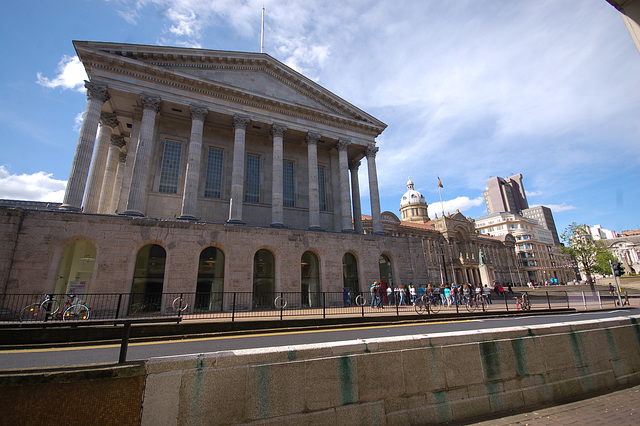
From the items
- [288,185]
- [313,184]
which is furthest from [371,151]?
[288,185]

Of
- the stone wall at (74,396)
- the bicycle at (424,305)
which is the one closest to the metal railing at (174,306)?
the bicycle at (424,305)

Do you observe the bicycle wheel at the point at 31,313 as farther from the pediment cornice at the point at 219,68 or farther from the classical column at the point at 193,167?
the pediment cornice at the point at 219,68

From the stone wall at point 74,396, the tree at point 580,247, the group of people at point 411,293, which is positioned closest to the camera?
the stone wall at point 74,396

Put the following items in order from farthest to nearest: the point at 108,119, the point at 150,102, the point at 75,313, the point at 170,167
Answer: the point at 170,167
the point at 108,119
the point at 150,102
the point at 75,313

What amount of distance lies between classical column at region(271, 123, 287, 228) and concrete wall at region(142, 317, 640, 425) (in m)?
19.6

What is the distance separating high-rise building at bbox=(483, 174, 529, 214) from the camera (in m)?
157

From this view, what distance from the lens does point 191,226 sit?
65.8ft

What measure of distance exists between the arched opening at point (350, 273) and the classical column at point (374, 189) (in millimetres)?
3791

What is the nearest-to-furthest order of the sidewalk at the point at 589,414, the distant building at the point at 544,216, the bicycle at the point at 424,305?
the sidewalk at the point at 589,414
the bicycle at the point at 424,305
the distant building at the point at 544,216

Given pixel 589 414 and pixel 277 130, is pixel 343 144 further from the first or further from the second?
pixel 589 414

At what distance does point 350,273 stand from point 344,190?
7712 mm

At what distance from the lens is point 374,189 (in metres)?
29.9

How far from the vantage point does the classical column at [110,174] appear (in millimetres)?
24884

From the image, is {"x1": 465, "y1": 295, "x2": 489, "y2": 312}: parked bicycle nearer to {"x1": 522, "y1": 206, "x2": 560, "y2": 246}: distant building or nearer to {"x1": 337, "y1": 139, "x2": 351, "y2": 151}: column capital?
{"x1": 337, "y1": 139, "x2": 351, "y2": 151}: column capital
